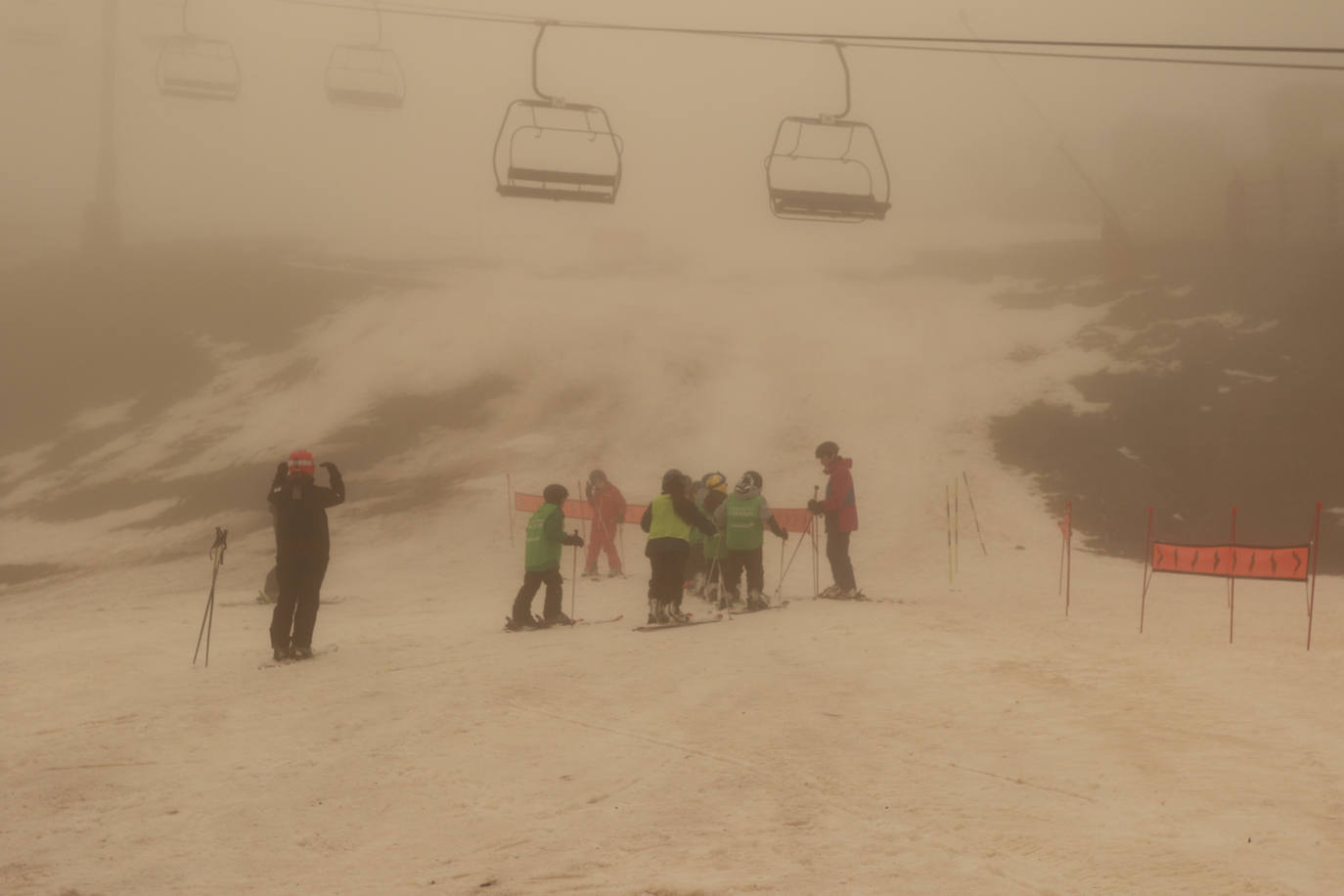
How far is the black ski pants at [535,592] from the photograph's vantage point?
12.7m

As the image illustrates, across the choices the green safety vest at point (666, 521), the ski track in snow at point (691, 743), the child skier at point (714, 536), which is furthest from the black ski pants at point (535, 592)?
the child skier at point (714, 536)

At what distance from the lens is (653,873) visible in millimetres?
5680

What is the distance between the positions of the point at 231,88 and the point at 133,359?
919 inches

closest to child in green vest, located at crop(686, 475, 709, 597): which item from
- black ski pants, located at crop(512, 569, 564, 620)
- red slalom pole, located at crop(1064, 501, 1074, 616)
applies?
black ski pants, located at crop(512, 569, 564, 620)

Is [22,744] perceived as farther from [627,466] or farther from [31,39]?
[31,39]

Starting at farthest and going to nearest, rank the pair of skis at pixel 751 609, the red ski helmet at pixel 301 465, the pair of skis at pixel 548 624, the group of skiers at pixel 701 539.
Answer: the pair of skis at pixel 751 609 → the pair of skis at pixel 548 624 → the group of skiers at pixel 701 539 → the red ski helmet at pixel 301 465

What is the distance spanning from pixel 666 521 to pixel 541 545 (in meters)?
1.29

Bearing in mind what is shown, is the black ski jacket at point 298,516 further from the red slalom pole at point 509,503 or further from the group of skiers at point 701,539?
the red slalom pole at point 509,503

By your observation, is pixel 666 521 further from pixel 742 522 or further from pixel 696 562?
pixel 696 562

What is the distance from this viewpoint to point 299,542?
35.2ft

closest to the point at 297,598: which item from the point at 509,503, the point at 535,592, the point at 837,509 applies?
the point at 535,592

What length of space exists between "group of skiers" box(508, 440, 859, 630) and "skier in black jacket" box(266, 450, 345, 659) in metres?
2.20

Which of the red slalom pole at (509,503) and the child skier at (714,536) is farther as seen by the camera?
the red slalom pole at (509,503)


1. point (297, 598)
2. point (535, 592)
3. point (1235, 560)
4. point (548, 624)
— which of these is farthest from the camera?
point (548, 624)
